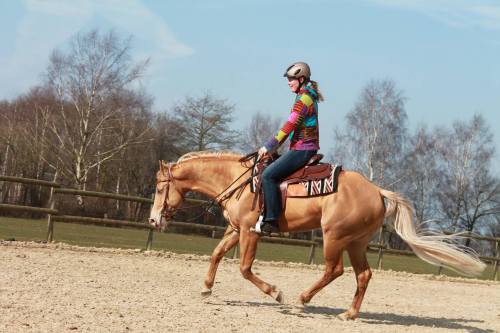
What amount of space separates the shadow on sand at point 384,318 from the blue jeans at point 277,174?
115cm

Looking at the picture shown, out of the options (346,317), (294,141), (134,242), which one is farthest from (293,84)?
(134,242)

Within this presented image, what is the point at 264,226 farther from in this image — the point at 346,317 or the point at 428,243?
the point at 428,243

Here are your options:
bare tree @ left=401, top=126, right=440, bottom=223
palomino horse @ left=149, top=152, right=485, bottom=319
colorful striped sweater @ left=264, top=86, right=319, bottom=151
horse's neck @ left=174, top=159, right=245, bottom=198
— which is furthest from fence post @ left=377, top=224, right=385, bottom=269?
bare tree @ left=401, top=126, right=440, bottom=223

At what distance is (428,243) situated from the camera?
8.48 m

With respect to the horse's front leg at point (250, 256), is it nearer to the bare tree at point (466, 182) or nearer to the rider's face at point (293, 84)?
the rider's face at point (293, 84)

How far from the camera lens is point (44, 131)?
148 ft

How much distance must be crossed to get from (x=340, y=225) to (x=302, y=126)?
1.19 m

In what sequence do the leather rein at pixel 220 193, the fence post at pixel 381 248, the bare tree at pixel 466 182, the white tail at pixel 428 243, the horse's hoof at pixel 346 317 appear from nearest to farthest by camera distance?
the horse's hoof at pixel 346 317 < the white tail at pixel 428 243 < the leather rein at pixel 220 193 < the fence post at pixel 381 248 < the bare tree at pixel 466 182

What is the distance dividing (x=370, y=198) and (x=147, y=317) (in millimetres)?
2848

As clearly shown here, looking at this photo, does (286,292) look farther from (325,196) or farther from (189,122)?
(189,122)

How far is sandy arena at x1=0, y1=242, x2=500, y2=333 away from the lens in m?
6.84

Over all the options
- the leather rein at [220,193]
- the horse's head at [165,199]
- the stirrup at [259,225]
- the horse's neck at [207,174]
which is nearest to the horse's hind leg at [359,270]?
the stirrup at [259,225]

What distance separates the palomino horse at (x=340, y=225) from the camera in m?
8.17

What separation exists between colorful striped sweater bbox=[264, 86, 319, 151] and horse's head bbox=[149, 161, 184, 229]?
4.99 ft
